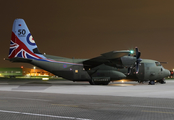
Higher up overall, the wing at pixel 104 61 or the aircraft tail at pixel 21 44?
the aircraft tail at pixel 21 44

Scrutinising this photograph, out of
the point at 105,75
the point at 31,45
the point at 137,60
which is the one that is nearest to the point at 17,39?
the point at 31,45

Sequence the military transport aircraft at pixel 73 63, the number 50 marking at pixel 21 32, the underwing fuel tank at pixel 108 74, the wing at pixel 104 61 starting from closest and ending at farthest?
1. the wing at pixel 104 61
2. the military transport aircraft at pixel 73 63
3. the number 50 marking at pixel 21 32
4. the underwing fuel tank at pixel 108 74

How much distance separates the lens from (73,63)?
37.0 meters

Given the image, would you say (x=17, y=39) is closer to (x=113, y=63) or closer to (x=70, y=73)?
(x=70, y=73)

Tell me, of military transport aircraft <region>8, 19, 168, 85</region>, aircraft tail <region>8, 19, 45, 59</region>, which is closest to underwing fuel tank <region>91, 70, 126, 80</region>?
military transport aircraft <region>8, 19, 168, 85</region>

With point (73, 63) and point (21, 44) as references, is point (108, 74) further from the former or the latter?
point (21, 44)

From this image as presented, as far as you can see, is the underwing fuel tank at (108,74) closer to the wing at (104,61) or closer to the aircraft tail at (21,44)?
the wing at (104,61)

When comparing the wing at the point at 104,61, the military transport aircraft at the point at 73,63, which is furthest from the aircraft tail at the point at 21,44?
the wing at the point at 104,61

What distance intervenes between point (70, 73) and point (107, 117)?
89.2 feet

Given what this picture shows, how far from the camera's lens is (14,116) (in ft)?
32.0

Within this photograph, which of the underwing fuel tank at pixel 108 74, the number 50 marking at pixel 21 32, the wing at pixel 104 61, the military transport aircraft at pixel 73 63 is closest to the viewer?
the wing at pixel 104 61

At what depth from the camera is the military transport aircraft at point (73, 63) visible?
3609cm

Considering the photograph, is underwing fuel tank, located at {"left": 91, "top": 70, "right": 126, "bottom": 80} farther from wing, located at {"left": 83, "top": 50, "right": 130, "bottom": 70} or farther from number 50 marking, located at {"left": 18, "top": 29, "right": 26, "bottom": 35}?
number 50 marking, located at {"left": 18, "top": 29, "right": 26, "bottom": 35}

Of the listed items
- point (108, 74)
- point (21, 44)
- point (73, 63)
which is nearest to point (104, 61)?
point (108, 74)
